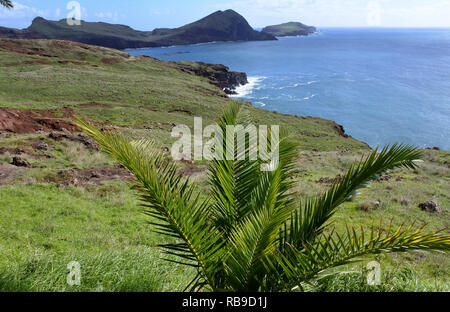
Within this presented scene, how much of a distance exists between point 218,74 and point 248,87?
28.7 ft

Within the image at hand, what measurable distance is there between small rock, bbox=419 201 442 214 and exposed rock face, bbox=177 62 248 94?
64.6m

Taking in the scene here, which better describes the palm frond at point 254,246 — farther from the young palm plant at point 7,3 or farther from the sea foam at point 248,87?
the sea foam at point 248,87

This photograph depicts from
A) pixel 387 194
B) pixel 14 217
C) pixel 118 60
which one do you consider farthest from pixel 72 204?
pixel 118 60

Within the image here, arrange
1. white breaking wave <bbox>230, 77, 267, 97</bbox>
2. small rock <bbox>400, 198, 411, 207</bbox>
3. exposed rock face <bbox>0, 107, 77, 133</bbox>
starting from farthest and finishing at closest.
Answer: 1. white breaking wave <bbox>230, 77, 267, 97</bbox>
2. exposed rock face <bbox>0, 107, 77, 133</bbox>
3. small rock <bbox>400, 198, 411, 207</bbox>

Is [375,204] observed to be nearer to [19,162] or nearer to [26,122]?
[19,162]

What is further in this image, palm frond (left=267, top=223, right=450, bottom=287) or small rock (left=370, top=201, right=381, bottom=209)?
small rock (left=370, top=201, right=381, bottom=209)

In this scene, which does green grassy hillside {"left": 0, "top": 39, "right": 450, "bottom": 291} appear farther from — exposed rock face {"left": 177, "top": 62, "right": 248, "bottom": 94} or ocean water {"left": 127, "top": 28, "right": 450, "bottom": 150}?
exposed rock face {"left": 177, "top": 62, "right": 248, "bottom": 94}

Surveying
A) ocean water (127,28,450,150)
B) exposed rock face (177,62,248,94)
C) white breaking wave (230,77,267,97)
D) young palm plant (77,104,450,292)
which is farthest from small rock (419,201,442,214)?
exposed rock face (177,62,248,94)

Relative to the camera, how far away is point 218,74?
259 feet

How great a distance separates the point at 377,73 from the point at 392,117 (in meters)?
43.1

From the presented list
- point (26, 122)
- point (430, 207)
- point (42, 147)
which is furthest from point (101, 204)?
point (26, 122)

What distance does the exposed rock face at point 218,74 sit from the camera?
250ft

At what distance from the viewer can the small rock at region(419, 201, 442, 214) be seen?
1091 cm
